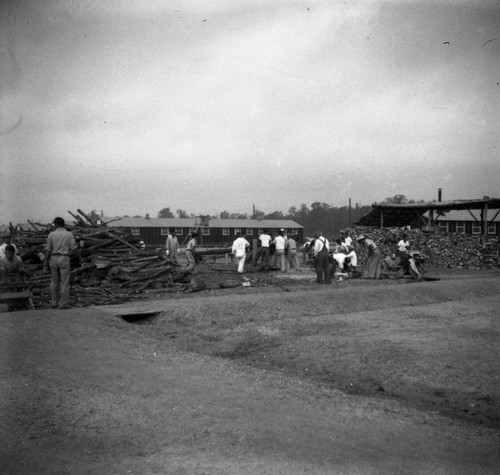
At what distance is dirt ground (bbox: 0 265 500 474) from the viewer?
4227 mm

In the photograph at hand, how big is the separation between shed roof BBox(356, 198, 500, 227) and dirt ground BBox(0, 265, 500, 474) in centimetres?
2057

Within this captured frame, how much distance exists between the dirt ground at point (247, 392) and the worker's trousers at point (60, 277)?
67 centimetres

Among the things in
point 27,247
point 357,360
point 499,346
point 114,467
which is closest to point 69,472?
point 114,467

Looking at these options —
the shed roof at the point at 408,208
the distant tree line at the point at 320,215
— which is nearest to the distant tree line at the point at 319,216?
the distant tree line at the point at 320,215

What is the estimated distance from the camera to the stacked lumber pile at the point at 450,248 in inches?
1150

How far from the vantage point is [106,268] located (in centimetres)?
1705

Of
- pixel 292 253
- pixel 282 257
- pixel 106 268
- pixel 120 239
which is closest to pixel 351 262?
pixel 282 257

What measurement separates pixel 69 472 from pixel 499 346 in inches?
276

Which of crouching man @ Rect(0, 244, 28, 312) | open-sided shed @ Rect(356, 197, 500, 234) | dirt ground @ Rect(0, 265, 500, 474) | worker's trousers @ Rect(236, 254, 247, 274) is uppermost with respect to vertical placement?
open-sided shed @ Rect(356, 197, 500, 234)

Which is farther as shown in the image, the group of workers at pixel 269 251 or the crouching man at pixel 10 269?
the group of workers at pixel 269 251

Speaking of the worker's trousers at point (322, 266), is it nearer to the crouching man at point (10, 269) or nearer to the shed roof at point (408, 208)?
the crouching man at point (10, 269)

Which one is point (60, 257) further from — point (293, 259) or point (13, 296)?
point (293, 259)

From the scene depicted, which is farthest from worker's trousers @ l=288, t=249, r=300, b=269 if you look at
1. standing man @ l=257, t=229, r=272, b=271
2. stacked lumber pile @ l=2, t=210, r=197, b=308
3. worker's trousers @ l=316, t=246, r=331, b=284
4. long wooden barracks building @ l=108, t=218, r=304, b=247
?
long wooden barracks building @ l=108, t=218, r=304, b=247

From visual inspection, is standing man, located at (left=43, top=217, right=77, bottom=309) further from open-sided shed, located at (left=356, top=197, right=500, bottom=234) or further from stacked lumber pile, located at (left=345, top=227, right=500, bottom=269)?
open-sided shed, located at (left=356, top=197, right=500, bottom=234)
